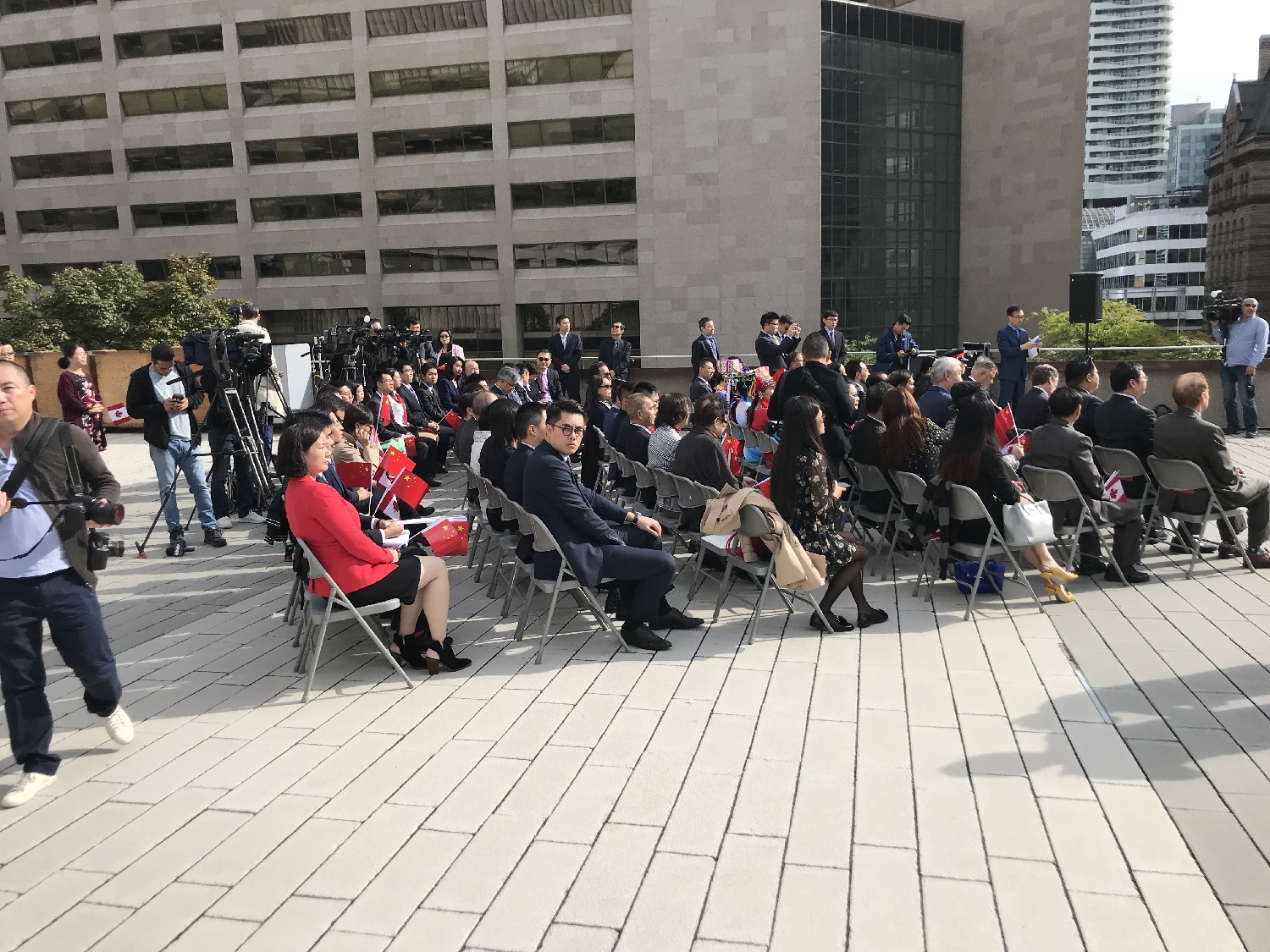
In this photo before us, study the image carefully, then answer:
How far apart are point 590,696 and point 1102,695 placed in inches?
109

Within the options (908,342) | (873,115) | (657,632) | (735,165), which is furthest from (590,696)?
(873,115)

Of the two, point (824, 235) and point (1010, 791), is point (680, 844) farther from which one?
point (824, 235)

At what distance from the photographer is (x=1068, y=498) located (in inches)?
263

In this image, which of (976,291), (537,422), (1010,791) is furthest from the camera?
(976,291)

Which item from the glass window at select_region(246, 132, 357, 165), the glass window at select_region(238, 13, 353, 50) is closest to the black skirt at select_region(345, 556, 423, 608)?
the glass window at select_region(246, 132, 357, 165)

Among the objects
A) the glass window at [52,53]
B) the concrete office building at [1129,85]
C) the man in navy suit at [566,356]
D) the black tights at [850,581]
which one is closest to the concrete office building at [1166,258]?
the concrete office building at [1129,85]

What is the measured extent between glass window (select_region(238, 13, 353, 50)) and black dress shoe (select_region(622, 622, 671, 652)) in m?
38.7

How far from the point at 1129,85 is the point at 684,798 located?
231 m

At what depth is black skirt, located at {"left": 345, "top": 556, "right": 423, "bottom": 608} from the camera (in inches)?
206

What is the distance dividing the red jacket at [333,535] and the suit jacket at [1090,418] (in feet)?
19.8

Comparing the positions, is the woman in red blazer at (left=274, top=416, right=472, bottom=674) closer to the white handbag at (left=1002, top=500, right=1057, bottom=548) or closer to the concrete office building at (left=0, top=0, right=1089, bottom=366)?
the white handbag at (left=1002, top=500, right=1057, bottom=548)

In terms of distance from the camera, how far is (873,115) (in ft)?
119

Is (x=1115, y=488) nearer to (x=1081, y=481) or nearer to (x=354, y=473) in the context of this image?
(x=1081, y=481)

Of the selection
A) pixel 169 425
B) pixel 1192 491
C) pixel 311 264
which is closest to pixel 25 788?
pixel 169 425
